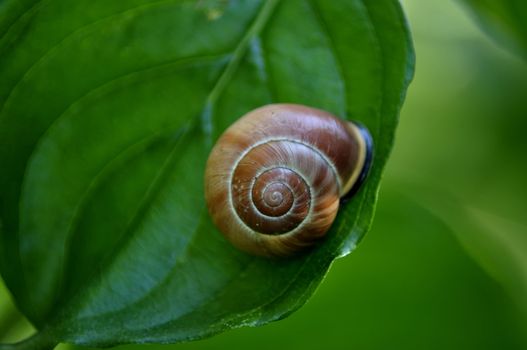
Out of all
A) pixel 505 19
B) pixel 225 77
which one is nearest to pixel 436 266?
pixel 505 19

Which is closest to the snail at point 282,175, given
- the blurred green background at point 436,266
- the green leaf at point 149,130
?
the green leaf at point 149,130

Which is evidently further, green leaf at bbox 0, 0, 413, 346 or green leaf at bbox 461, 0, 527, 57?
green leaf at bbox 461, 0, 527, 57

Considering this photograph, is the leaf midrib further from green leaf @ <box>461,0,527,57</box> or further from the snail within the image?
green leaf @ <box>461,0,527,57</box>

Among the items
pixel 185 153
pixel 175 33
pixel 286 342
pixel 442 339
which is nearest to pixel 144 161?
pixel 185 153

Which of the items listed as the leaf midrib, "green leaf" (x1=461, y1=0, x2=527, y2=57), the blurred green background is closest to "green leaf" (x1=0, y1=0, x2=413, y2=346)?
the leaf midrib

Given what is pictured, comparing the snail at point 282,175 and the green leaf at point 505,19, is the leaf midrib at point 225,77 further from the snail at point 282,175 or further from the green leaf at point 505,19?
the green leaf at point 505,19

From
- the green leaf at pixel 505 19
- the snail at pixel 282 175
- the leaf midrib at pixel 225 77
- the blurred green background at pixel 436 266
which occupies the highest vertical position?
the leaf midrib at pixel 225 77

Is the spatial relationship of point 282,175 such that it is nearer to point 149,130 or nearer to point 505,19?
Answer: point 149,130
